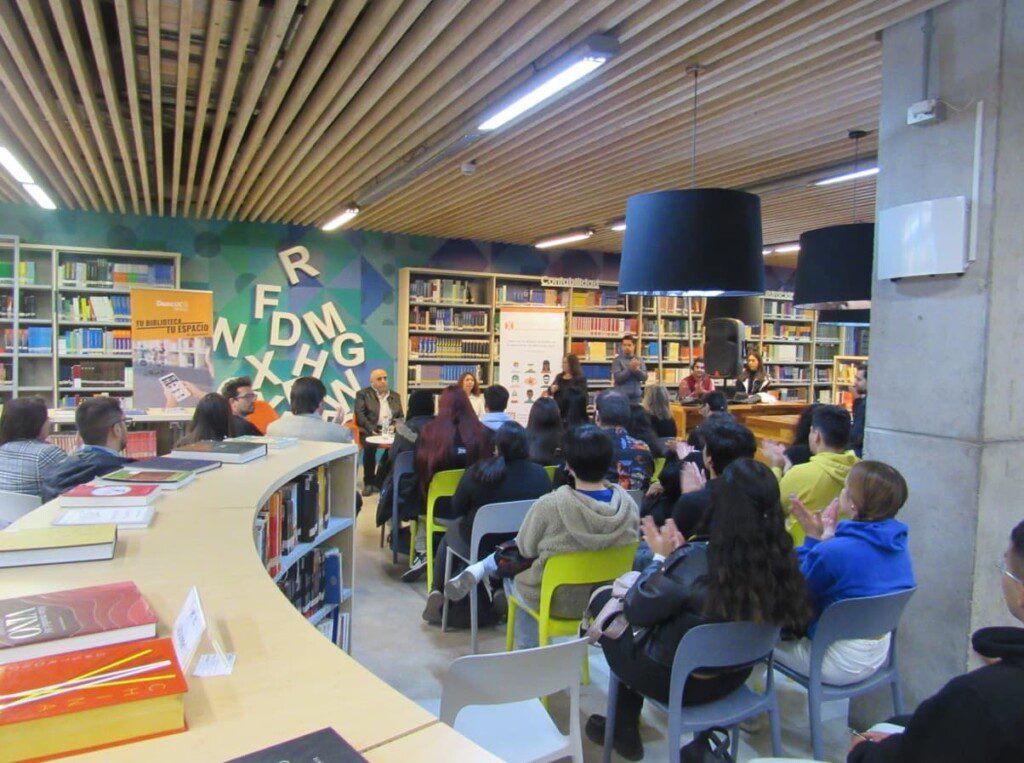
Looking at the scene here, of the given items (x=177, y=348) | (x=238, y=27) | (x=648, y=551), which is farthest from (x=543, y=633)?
(x=177, y=348)

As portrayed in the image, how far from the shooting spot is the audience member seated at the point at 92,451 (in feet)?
9.11

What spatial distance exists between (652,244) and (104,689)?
2895mm

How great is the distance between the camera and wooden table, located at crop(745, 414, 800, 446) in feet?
22.2

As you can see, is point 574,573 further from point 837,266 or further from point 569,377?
point 569,377

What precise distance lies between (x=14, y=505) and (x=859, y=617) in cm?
347

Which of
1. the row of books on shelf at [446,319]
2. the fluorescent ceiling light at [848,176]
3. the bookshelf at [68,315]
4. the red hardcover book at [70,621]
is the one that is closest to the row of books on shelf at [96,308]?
the bookshelf at [68,315]

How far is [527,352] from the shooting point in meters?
9.55

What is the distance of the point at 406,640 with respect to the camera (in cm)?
384

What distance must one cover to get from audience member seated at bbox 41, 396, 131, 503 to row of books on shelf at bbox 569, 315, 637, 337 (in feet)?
24.9

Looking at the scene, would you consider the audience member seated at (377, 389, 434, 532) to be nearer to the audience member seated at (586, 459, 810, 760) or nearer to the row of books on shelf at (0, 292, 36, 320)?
the audience member seated at (586, 459, 810, 760)

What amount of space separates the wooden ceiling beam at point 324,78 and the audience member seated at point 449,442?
193cm

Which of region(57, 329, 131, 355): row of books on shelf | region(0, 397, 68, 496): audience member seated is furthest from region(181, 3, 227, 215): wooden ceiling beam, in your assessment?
region(57, 329, 131, 355): row of books on shelf

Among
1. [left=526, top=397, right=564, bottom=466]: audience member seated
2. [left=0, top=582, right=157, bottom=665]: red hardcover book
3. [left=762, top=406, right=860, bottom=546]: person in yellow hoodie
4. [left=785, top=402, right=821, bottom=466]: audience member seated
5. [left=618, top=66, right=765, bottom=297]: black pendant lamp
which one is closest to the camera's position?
[left=0, top=582, right=157, bottom=665]: red hardcover book

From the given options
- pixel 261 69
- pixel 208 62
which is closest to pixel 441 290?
pixel 261 69
